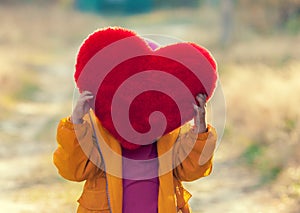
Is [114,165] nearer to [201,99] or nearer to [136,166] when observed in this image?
[136,166]

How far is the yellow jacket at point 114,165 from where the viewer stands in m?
2.99

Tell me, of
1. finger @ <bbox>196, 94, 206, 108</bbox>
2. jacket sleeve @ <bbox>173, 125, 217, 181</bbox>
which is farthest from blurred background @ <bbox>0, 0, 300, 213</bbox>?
finger @ <bbox>196, 94, 206, 108</bbox>

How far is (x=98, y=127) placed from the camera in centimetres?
306

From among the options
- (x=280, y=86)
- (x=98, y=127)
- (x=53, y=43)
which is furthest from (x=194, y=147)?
(x=53, y=43)

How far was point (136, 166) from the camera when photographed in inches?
122

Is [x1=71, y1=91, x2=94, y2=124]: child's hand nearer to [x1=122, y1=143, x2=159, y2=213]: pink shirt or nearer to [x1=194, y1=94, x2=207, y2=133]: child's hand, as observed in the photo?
[x1=122, y1=143, x2=159, y2=213]: pink shirt

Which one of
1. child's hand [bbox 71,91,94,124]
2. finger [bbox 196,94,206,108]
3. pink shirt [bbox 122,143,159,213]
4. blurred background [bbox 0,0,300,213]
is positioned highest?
blurred background [bbox 0,0,300,213]

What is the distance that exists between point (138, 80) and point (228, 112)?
25.4ft

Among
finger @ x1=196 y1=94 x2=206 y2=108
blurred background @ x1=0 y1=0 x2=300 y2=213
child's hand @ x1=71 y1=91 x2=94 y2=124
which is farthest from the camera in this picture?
blurred background @ x1=0 y1=0 x2=300 y2=213

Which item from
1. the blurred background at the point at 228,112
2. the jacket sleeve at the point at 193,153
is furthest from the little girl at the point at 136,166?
the blurred background at the point at 228,112

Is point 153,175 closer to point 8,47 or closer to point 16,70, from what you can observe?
point 16,70

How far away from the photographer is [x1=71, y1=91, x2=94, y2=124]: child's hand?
292 centimetres

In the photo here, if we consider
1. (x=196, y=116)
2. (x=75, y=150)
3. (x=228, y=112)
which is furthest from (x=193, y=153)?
(x=228, y=112)

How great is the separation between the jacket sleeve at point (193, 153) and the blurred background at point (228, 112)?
3.42 m
